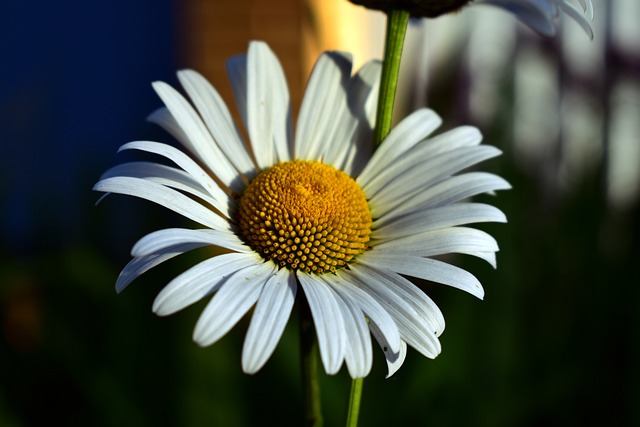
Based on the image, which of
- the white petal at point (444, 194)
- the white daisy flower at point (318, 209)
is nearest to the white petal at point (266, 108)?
the white daisy flower at point (318, 209)

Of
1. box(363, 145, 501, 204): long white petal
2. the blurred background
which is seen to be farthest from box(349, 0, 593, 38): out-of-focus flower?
the blurred background

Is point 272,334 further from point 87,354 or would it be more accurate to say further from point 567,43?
point 567,43

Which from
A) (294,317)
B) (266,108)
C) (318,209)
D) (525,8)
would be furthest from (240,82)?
(294,317)

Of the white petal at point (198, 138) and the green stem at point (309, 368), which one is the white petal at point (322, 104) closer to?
the white petal at point (198, 138)

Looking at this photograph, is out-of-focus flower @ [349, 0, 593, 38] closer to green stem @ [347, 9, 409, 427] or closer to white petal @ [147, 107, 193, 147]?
green stem @ [347, 9, 409, 427]

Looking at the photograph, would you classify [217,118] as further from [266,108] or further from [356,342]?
[356,342]

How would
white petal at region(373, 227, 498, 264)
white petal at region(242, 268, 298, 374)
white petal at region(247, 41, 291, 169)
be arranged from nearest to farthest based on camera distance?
white petal at region(242, 268, 298, 374) → white petal at region(373, 227, 498, 264) → white petal at region(247, 41, 291, 169)
